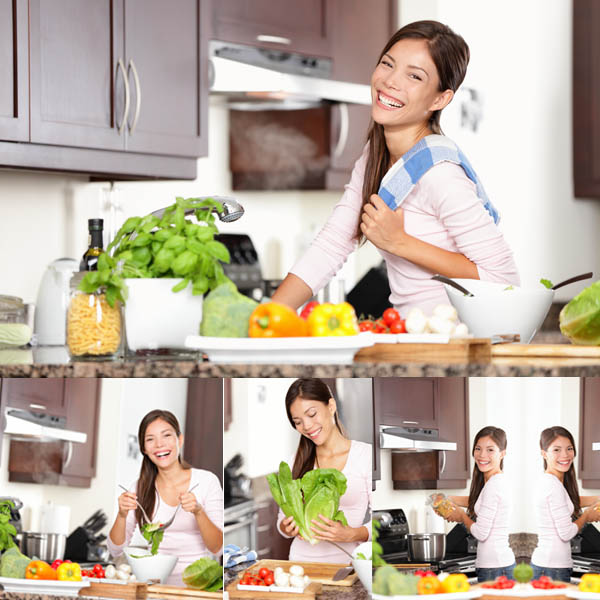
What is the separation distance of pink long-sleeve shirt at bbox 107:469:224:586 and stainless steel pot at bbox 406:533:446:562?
322 millimetres

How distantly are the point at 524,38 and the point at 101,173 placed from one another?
225cm

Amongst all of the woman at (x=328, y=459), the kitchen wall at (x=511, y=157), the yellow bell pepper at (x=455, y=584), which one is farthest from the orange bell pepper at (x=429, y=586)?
the kitchen wall at (x=511, y=157)

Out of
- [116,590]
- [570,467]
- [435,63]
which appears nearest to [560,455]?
[570,467]

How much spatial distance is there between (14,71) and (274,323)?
4.47ft

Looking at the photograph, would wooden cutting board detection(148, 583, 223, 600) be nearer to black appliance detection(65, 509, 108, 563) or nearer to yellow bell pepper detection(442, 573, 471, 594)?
black appliance detection(65, 509, 108, 563)

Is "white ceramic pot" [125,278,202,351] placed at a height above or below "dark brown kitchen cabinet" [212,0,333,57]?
below

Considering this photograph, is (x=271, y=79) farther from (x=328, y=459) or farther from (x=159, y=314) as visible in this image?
(x=328, y=459)

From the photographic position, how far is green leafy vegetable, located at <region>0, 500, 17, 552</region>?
1977 millimetres

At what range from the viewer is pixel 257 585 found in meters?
1.78

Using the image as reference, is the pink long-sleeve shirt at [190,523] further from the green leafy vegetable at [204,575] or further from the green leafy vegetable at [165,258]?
the green leafy vegetable at [165,258]

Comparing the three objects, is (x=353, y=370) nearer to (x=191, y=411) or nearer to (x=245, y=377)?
(x=245, y=377)

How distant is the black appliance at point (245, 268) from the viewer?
3.94 metres

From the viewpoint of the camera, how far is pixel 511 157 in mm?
4520

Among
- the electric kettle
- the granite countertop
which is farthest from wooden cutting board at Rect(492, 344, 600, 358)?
the electric kettle
